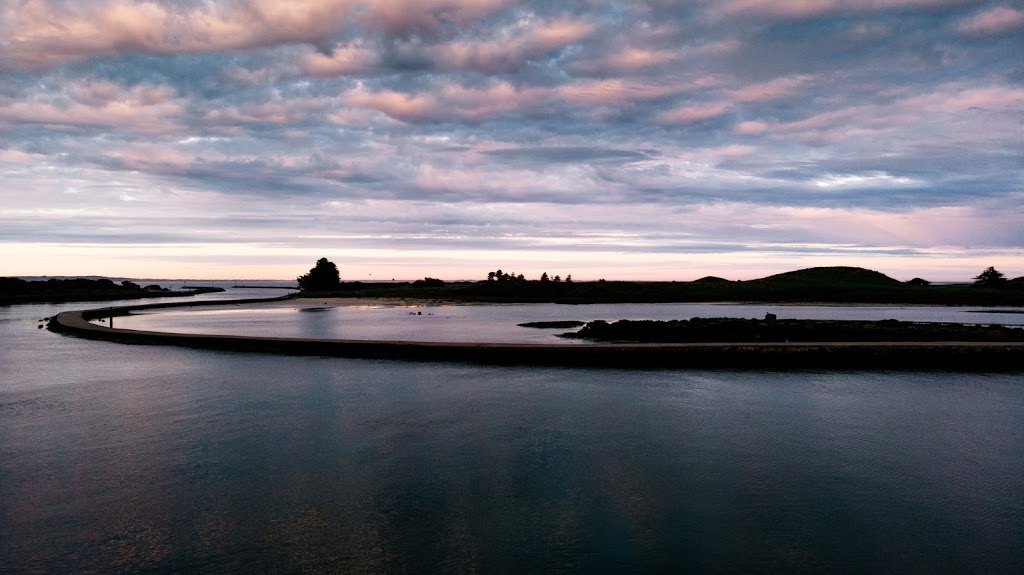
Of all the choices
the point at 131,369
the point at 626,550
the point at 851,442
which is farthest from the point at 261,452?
the point at 131,369

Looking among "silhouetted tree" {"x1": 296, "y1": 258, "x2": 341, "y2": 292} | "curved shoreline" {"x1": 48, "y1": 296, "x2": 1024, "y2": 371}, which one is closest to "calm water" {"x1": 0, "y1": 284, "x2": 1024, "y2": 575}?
"curved shoreline" {"x1": 48, "y1": 296, "x2": 1024, "y2": 371}

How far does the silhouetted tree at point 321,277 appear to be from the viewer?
484ft

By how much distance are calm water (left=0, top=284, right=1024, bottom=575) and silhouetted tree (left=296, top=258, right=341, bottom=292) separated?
131 m

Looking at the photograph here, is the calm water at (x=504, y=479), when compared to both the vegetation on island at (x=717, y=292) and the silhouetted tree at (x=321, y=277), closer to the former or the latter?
the vegetation on island at (x=717, y=292)

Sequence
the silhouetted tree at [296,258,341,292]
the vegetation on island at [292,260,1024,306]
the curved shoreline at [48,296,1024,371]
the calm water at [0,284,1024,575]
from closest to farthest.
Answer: the calm water at [0,284,1024,575], the curved shoreline at [48,296,1024,371], the vegetation on island at [292,260,1024,306], the silhouetted tree at [296,258,341,292]

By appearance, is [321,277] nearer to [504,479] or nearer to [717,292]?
[717,292]

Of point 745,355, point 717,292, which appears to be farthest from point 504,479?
point 717,292

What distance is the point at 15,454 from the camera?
12.3 meters

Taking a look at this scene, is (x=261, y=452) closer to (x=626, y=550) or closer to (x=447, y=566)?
(x=447, y=566)

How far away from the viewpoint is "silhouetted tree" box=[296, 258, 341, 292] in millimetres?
147625

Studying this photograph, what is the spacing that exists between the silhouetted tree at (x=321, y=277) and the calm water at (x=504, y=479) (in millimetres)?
130765

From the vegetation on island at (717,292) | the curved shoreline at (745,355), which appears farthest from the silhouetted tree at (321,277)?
the curved shoreline at (745,355)

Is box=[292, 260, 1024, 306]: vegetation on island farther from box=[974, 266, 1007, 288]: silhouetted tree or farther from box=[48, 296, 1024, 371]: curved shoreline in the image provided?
box=[48, 296, 1024, 371]: curved shoreline

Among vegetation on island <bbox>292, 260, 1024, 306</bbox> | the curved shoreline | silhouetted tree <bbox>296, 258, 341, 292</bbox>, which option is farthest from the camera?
silhouetted tree <bbox>296, 258, 341, 292</bbox>
